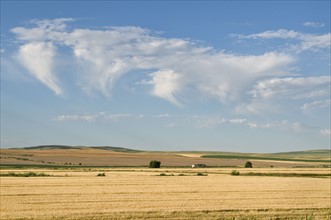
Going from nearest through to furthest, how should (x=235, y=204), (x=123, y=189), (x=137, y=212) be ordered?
(x=137, y=212) < (x=235, y=204) < (x=123, y=189)

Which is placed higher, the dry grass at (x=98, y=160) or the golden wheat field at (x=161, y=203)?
the dry grass at (x=98, y=160)

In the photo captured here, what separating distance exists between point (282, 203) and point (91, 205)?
12.9 m

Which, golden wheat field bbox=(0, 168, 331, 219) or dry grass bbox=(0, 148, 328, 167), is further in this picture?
dry grass bbox=(0, 148, 328, 167)

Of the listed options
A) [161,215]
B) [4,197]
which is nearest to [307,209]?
[161,215]

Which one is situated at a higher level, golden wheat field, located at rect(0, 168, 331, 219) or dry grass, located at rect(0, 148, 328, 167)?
dry grass, located at rect(0, 148, 328, 167)

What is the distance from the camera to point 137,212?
92.9ft

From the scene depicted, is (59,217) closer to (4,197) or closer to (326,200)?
(4,197)

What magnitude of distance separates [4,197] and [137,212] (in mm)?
11344

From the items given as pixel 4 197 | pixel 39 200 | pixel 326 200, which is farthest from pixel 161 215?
pixel 326 200

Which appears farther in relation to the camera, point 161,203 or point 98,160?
point 98,160

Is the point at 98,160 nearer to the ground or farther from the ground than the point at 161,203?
farther from the ground

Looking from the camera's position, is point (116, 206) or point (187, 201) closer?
point (116, 206)

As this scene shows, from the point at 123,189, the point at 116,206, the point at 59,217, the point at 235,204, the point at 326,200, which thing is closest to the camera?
the point at 59,217

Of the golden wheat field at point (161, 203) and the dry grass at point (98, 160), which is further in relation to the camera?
the dry grass at point (98, 160)
